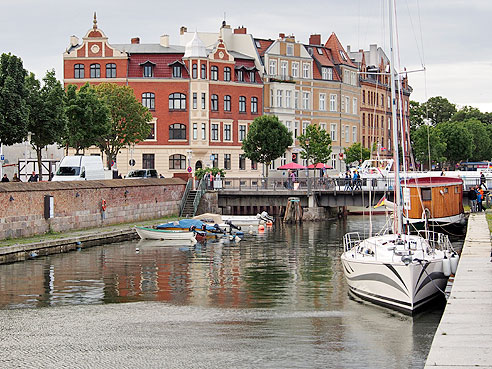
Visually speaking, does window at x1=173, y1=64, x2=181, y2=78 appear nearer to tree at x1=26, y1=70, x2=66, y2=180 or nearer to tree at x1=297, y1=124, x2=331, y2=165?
tree at x1=297, y1=124, x2=331, y2=165

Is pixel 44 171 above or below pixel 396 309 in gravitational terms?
above

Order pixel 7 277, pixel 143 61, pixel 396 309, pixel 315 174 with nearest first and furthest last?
1. pixel 396 309
2. pixel 7 277
3. pixel 143 61
4. pixel 315 174

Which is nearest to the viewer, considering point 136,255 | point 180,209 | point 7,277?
point 7,277

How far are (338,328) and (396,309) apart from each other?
9.87 ft

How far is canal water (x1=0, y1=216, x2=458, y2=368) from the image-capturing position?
21734 mm

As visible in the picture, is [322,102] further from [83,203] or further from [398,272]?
[398,272]

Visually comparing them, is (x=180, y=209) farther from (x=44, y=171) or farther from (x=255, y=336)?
(x=255, y=336)

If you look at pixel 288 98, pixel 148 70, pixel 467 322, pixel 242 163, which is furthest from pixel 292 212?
pixel 467 322

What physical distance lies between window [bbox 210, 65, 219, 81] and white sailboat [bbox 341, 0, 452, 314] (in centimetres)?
5877

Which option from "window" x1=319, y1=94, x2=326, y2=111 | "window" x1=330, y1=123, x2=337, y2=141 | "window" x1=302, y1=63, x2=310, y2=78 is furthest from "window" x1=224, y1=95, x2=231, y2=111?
"window" x1=330, y1=123, x2=337, y2=141

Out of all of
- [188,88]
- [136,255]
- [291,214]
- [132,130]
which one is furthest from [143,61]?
[136,255]

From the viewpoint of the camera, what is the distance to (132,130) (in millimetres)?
73875

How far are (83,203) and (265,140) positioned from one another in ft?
105

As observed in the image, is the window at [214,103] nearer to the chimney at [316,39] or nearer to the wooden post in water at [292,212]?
the wooden post in water at [292,212]
